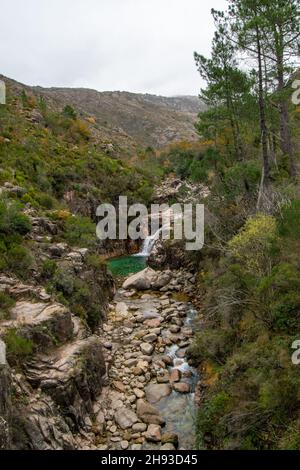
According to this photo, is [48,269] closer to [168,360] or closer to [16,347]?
[16,347]

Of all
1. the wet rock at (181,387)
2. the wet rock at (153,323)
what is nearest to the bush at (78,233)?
the wet rock at (153,323)

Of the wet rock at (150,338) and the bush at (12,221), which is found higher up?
the bush at (12,221)

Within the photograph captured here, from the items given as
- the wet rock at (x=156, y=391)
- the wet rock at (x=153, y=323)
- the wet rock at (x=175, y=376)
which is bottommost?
the wet rock at (x=156, y=391)

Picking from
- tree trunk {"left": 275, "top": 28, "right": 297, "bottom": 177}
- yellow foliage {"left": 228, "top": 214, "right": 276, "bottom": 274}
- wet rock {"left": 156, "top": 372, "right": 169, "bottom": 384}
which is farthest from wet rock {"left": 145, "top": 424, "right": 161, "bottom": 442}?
tree trunk {"left": 275, "top": 28, "right": 297, "bottom": 177}

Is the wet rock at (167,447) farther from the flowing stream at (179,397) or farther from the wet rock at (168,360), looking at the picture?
the wet rock at (168,360)

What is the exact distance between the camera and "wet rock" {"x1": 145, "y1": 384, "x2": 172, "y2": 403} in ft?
31.2

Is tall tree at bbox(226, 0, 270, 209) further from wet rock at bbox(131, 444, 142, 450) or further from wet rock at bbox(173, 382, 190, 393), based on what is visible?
wet rock at bbox(131, 444, 142, 450)

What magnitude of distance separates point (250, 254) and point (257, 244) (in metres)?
0.35

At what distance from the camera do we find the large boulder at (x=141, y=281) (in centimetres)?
1711

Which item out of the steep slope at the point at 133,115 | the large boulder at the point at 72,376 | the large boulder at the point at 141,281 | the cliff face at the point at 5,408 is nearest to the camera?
the cliff face at the point at 5,408

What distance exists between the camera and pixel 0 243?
11648mm

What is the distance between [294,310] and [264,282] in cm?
99
